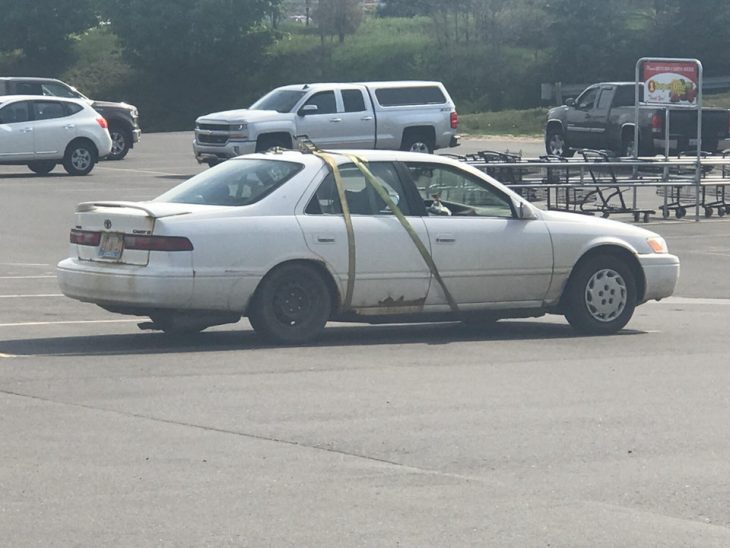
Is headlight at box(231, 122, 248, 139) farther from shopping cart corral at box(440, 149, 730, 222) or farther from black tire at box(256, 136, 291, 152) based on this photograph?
shopping cart corral at box(440, 149, 730, 222)

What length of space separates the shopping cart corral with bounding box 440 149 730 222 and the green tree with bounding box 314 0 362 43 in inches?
1876

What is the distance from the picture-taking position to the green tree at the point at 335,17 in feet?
245

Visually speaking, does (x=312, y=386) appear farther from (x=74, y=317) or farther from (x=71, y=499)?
(x=74, y=317)

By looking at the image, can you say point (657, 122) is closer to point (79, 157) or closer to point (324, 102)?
point (324, 102)

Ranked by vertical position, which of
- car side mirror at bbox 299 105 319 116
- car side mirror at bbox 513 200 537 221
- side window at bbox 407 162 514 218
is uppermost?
side window at bbox 407 162 514 218

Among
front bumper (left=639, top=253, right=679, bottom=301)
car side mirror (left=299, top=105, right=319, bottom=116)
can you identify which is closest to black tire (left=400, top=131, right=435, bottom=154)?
car side mirror (left=299, top=105, right=319, bottom=116)

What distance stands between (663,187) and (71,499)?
20.3 metres

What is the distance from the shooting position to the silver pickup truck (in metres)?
31.9

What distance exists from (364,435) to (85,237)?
13.2ft

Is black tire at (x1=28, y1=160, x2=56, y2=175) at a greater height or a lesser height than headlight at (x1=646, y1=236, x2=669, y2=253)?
lesser

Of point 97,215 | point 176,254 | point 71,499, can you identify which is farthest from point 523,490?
point 97,215

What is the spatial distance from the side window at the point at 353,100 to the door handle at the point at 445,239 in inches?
818

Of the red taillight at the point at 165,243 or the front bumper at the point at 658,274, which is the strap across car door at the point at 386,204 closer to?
the red taillight at the point at 165,243

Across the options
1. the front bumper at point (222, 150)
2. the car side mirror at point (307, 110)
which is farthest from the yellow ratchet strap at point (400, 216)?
the car side mirror at point (307, 110)
